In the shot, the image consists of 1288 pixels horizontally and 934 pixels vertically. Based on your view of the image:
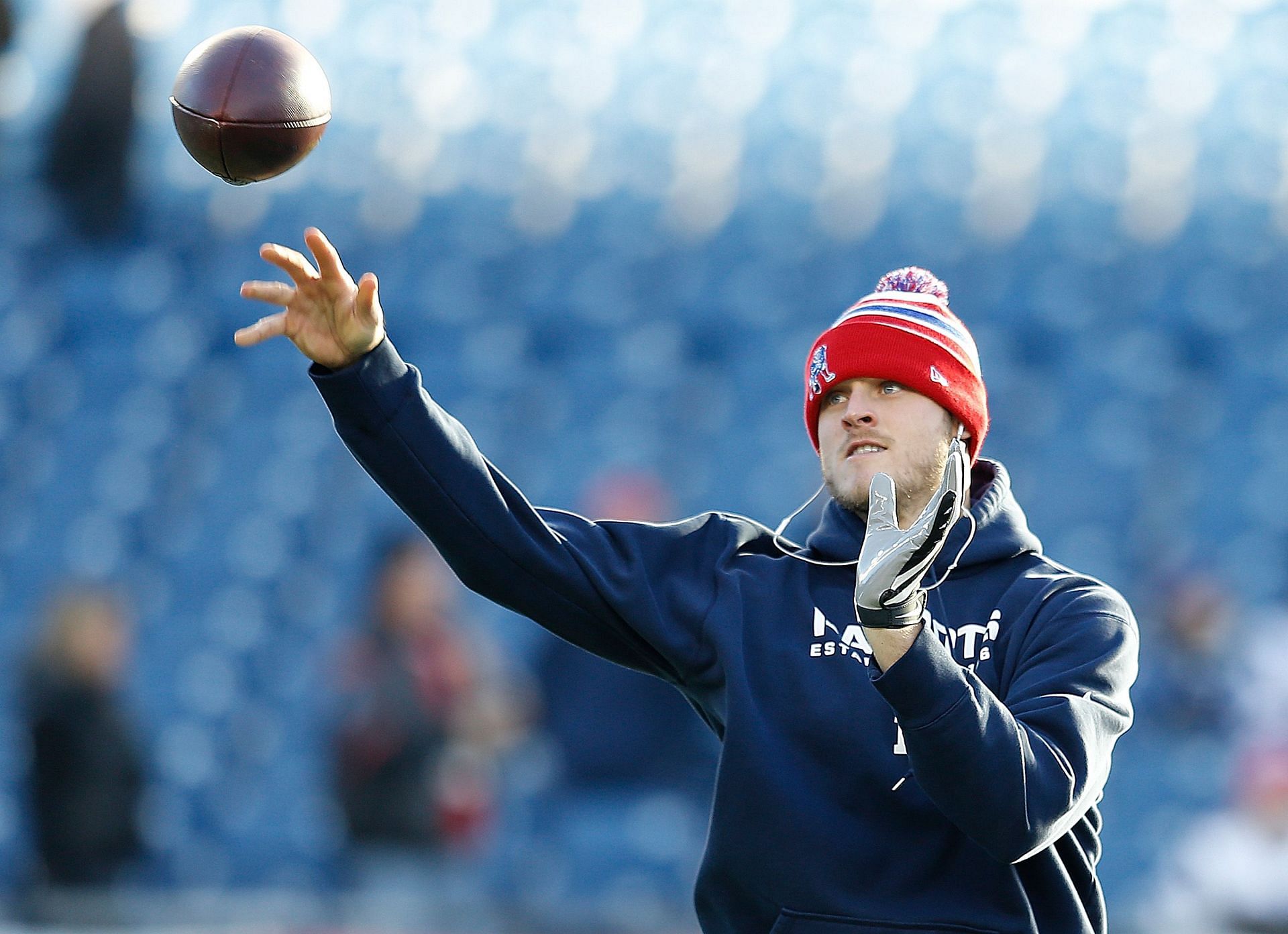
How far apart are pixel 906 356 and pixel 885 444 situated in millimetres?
145

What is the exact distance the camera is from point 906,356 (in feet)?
8.71

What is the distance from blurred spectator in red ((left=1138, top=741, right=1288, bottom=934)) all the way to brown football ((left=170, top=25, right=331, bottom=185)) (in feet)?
16.2

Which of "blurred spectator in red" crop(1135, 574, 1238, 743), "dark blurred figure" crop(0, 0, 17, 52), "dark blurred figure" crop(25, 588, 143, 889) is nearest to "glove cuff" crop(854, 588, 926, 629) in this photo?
"dark blurred figure" crop(25, 588, 143, 889)

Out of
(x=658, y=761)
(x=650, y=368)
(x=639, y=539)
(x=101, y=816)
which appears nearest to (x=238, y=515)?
(x=650, y=368)

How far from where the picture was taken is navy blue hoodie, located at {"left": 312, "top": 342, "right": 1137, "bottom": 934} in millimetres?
2393

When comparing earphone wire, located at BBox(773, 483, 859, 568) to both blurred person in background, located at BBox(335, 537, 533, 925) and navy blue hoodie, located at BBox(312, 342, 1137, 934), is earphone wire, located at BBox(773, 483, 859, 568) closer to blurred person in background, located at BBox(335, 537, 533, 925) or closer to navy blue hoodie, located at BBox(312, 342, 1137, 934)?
navy blue hoodie, located at BBox(312, 342, 1137, 934)

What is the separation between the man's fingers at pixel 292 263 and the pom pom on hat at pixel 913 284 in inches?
34.8

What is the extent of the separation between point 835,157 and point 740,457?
2.66m

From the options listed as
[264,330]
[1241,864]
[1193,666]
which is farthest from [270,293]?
[1193,666]

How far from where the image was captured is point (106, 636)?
6.62 meters

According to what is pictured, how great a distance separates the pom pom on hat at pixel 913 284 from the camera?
9.35ft

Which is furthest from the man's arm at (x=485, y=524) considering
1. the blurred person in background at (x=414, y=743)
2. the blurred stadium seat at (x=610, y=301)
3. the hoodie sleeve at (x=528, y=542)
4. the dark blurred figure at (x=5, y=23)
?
the dark blurred figure at (x=5, y=23)

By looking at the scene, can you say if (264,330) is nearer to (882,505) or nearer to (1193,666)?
(882,505)

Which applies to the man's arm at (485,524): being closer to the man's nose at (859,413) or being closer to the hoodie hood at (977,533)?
the hoodie hood at (977,533)
